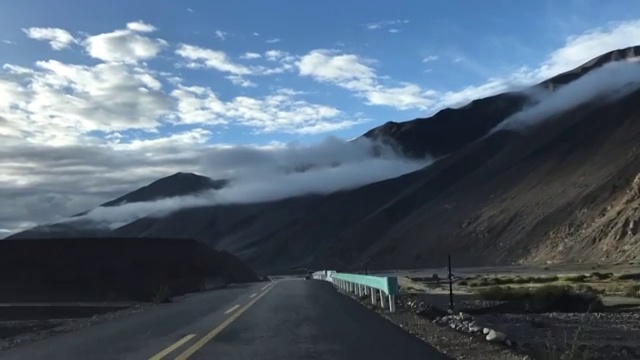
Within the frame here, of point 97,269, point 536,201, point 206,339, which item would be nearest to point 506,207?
point 536,201

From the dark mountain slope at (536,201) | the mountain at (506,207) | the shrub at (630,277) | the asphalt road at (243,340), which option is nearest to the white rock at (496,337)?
the asphalt road at (243,340)

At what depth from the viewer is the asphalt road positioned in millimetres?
12211

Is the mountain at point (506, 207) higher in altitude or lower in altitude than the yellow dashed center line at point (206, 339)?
higher

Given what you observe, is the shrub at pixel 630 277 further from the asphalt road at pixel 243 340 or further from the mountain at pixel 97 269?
the asphalt road at pixel 243 340

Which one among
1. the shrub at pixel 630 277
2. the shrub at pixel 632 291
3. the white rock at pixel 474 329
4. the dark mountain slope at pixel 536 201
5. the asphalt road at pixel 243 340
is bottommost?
the shrub at pixel 630 277

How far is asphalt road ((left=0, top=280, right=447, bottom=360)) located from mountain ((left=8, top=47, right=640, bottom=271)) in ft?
229

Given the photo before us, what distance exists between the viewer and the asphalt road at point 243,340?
12.2m

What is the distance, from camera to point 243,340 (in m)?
14.2

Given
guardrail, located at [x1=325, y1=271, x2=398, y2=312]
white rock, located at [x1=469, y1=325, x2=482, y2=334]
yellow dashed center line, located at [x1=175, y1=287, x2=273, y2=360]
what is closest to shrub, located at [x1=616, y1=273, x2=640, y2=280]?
guardrail, located at [x1=325, y1=271, x2=398, y2=312]

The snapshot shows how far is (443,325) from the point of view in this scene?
711 inches

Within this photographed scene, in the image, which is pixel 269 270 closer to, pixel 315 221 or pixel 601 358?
pixel 315 221

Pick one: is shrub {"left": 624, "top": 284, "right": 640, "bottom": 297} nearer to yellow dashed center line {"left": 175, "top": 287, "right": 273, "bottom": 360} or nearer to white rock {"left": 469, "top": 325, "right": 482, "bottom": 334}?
white rock {"left": 469, "top": 325, "right": 482, "bottom": 334}

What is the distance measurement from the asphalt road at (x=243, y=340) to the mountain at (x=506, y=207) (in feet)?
229

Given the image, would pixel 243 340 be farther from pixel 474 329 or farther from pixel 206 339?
pixel 474 329
